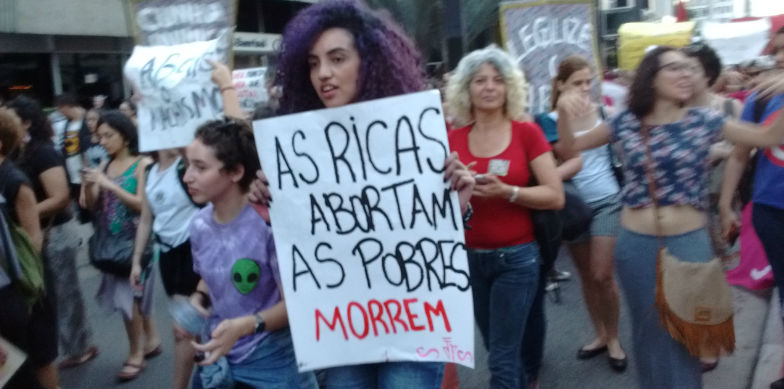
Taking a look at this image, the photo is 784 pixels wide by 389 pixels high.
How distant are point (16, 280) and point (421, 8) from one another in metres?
12.7

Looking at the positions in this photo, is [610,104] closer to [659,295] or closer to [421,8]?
[659,295]

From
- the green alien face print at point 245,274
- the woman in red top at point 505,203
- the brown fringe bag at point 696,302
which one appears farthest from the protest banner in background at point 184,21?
the brown fringe bag at point 696,302

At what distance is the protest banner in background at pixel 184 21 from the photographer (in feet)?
13.8

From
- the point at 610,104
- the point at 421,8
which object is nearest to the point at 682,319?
the point at 610,104

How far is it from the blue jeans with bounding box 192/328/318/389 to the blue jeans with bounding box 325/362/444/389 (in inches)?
7.7

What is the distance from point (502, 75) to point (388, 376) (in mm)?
1619

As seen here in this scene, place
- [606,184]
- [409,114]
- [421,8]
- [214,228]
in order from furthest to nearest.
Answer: [421,8], [606,184], [214,228], [409,114]

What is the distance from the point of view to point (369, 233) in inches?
92.8

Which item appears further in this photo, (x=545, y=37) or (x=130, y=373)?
(x=545, y=37)

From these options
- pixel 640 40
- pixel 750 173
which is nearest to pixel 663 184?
pixel 750 173

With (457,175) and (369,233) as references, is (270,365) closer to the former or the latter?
(369,233)

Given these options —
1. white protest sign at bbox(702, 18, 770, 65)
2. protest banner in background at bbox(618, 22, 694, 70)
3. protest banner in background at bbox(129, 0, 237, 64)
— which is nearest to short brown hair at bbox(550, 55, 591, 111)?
protest banner in background at bbox(129, 0, 237, 64)

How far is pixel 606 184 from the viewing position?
14.6 ft

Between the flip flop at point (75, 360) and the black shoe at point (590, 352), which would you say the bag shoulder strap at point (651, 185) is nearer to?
the black shoe at point (590, 352)
